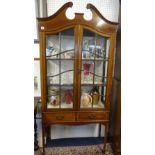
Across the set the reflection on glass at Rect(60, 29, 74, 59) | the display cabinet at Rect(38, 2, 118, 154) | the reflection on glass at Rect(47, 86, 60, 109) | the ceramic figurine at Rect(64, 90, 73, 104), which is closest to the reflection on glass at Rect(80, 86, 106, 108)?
the display cabinet at Rect(38, 2, 118, 154)

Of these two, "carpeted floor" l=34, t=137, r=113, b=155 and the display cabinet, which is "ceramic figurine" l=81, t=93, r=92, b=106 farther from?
"carpeted floor" l=34, t=137, r=113, b=155

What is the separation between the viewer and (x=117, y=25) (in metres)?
1.53

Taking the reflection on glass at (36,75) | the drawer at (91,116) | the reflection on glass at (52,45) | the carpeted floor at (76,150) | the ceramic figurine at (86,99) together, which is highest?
the reflection on glass at (52,45)

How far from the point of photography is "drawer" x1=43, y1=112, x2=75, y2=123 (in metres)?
1.59

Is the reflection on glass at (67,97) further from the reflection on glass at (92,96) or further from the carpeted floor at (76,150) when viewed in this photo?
the carpeted floor at (76,150)

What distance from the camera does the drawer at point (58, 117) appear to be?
1590 mm

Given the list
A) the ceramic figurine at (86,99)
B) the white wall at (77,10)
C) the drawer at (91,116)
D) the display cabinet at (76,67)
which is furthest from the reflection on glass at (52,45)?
the drawer at (91,116)

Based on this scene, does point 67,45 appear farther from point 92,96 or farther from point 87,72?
point 92,96

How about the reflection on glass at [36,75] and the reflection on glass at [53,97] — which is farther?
the reflection on glass at [36,75]

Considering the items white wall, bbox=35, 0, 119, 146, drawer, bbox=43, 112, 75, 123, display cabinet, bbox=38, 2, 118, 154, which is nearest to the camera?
display cabinet, bbox=38, 2, 118, 154
